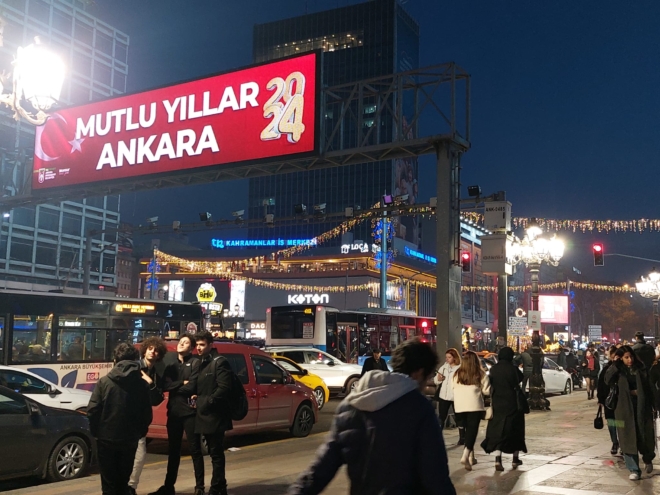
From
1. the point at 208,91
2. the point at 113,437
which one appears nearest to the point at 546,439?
the point at 113,437

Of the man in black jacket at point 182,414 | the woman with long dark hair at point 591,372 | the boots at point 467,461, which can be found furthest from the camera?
the woman with long dark hair at point 591,372

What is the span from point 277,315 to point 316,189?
319 feet

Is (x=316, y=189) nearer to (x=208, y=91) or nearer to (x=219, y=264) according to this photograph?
(x=219, y=264)

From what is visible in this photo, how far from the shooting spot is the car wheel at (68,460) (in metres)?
9.70

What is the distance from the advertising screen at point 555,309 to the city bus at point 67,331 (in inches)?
1735

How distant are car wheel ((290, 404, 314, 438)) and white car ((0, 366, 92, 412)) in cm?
386

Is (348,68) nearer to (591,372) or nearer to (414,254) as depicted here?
(414,254)

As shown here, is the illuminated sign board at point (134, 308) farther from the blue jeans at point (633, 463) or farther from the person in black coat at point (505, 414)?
the blue jeans at point (633, 463)

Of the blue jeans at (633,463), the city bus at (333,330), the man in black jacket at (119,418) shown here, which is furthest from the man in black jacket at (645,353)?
the city bus at (333,330)

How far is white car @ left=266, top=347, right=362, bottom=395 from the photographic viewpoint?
23.2 metres

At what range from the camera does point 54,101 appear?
13.4 m

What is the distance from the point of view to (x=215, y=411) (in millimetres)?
7887

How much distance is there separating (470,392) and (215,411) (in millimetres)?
4337

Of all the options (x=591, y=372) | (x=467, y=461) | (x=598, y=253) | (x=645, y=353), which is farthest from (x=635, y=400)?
(x=598, y=253)
